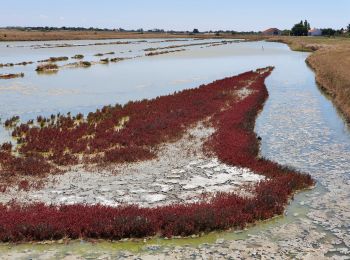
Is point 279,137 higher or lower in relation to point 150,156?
lower

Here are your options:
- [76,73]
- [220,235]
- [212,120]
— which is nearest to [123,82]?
[76,73]

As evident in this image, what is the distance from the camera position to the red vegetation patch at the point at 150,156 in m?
12.7

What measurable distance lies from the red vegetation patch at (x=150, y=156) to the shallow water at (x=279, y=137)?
19.2 inches

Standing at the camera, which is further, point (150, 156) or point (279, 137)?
point (279, 137)

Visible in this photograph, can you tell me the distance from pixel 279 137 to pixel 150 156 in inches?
358

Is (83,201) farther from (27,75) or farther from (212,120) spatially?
(27,75)

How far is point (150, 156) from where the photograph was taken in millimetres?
20406

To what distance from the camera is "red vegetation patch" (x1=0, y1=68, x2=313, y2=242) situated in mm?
12727

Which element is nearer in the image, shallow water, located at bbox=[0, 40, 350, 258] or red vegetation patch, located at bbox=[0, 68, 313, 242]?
shallow water, located at bbox=[0, 40, 350, 258]

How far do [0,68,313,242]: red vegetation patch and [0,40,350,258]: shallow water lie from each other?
1.60 ft

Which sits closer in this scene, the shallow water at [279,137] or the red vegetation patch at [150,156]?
the shallow water at [279,137]

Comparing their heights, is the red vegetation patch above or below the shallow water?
above

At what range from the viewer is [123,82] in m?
52.8

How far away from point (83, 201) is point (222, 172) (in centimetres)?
625
